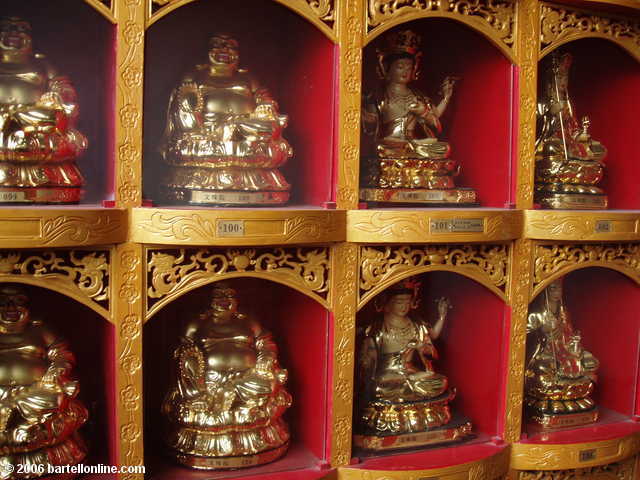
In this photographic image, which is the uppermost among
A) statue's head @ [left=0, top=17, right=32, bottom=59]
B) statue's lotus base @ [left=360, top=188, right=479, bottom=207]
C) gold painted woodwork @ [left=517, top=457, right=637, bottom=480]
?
statue's head @ [left=0, top=17, right=32, bottom=59]

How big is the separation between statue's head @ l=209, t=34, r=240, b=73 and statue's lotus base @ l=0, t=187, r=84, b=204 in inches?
26.8

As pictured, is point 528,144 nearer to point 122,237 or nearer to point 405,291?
point 405,291

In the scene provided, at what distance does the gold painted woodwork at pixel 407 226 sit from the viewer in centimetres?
239

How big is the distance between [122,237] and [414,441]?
1.33 meters

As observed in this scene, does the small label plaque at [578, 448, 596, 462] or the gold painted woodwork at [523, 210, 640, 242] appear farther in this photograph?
the small label plaque at [578, 448, 596, 462]

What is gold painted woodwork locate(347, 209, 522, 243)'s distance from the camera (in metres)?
2.39

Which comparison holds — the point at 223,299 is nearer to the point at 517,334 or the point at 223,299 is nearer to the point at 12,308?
the point at 12,308

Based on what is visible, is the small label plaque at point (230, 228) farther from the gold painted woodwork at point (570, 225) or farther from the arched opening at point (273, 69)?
the gold painted woodwork at point (570, 225)

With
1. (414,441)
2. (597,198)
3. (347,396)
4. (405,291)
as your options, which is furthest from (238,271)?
(597,198)

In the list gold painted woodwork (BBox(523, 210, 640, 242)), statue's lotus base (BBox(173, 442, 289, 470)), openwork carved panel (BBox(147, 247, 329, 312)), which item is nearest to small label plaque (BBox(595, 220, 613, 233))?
gold painted woodwork (BBox(523, 210, 640, 242))

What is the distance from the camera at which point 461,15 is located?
2551mm

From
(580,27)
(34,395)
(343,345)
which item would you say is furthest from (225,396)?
(580,27)

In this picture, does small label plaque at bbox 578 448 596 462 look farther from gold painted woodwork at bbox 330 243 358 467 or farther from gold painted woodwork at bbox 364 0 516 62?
gold painted woodwork at bbox 364 0 516 62

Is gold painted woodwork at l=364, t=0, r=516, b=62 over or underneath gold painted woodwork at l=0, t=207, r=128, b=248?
over
